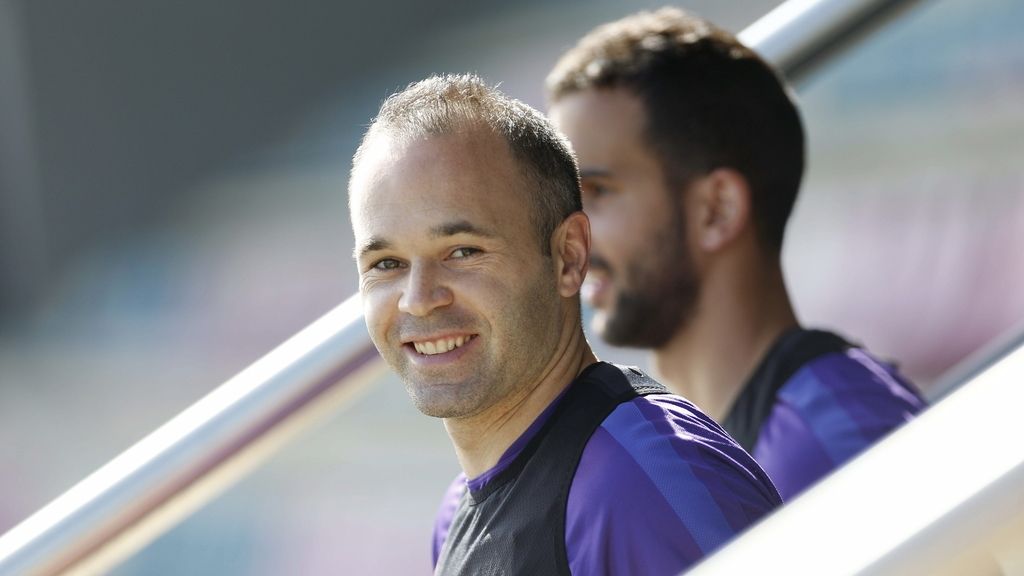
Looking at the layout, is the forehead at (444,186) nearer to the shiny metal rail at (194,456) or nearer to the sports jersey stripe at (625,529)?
the sports jersey stripe at (625,529)

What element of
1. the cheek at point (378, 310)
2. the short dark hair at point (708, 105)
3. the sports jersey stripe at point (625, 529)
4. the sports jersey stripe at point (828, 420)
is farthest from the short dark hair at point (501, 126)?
the short dark hair at point (708, 105)

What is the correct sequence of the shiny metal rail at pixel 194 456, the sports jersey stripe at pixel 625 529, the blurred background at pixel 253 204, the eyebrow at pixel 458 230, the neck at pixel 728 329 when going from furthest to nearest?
1. the blurred background at pixel 253 204
2. the neck at pixel 728 329
3. the shiny metal rail at pixel 194 456
4. the eyebrow at pixel 458 230
5. the sports jersey stripe at pixel 625 529

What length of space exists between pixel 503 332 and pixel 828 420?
62 cm

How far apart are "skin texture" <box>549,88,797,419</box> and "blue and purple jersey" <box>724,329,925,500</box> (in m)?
0.06

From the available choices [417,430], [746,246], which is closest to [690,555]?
[746,246]

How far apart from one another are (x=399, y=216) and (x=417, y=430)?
12.0 feet

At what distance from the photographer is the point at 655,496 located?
2.70ft

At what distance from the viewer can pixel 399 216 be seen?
0.94 m

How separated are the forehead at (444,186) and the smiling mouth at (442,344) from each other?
80 millimetres

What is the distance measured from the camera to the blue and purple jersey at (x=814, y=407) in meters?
1.43

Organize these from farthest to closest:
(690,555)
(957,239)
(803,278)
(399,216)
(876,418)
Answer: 1. (803,278)
2. (957,239)
3. (876,418)
4. (399,216)
5. (690,555)

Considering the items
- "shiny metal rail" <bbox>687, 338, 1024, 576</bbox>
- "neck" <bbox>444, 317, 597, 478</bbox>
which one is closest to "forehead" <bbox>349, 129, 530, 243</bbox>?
"neck" <bbox>444, 317, 597, 478</bbox>

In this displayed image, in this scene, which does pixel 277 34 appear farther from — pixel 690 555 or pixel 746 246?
pixel 690 555

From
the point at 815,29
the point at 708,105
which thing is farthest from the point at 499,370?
the point at 708,105
